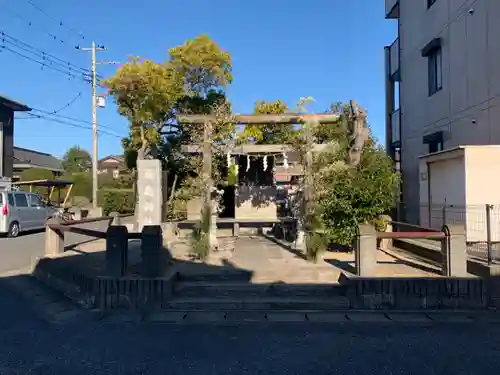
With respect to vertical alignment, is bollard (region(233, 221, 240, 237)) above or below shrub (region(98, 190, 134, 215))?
below

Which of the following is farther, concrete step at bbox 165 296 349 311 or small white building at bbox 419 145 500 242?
small white building at bbox 419 145 500 242

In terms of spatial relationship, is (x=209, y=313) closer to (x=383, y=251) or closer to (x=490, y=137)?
(x=383, y=251)

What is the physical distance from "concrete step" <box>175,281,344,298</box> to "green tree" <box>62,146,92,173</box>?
2612 inches

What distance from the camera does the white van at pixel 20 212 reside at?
52.4 feet

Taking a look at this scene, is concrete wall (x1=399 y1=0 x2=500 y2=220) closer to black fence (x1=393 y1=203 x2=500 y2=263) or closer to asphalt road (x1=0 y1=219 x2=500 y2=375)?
black fence (x1=393 y1=203 x2=500 y2=263)

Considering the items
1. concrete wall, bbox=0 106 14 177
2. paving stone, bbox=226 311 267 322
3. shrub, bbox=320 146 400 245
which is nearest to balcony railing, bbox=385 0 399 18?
shrub, bbox=320 146 400 245

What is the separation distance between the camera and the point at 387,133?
21.1 meters

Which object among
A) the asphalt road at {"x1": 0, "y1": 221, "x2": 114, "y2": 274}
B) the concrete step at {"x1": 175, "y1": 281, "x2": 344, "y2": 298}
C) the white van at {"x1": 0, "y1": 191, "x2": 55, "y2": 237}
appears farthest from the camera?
the white van at {"x1": 0, "y1": 191, "x2": 55, "y2": 237}

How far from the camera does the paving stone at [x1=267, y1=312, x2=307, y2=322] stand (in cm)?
613

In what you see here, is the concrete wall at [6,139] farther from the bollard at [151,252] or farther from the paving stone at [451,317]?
the paving stone at [451,317]

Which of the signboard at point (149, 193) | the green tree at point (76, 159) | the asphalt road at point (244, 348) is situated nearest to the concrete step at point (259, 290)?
the asphalt road at point (244, 348)

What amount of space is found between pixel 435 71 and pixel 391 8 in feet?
17.9

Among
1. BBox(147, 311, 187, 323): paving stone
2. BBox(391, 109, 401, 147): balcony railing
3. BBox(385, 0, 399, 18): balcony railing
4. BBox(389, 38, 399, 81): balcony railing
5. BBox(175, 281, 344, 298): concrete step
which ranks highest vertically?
BBox(385, 0, 399, 18): balcony railing

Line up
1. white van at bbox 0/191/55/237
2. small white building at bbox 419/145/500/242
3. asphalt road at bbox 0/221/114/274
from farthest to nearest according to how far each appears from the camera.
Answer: white van at bbox 0/191/55/237 → asphalt road at bbox 0/221/114/274 → small white building at bbox 419/145/500/242
